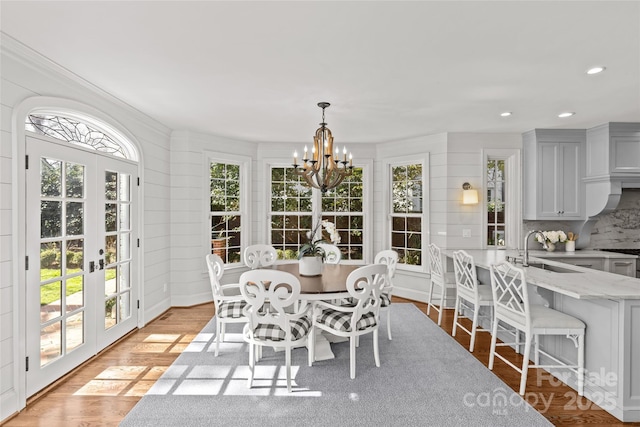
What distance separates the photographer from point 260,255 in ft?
15.4

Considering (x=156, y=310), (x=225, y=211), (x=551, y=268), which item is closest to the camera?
(x=551, y=268)

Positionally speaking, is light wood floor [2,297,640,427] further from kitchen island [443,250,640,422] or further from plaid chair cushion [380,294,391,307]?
plaid chair cushion [380,294,391,307]

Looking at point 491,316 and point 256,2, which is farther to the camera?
point 491,316

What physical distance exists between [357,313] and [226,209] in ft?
11.0

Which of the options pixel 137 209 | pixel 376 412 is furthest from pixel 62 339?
pixel 376 412

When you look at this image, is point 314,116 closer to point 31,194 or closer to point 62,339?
point 31,194

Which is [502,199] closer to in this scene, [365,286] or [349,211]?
[349,211]

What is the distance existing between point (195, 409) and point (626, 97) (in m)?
4.80

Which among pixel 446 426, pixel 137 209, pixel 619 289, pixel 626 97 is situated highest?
pixel 626 97

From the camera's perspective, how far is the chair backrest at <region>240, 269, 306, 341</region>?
8.70 feet

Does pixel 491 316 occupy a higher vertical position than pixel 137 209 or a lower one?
lower

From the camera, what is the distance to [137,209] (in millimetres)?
4254

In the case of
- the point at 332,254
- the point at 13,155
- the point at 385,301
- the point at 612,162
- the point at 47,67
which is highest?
the point at 47,67

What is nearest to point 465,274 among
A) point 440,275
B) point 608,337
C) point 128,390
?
point 440,275
